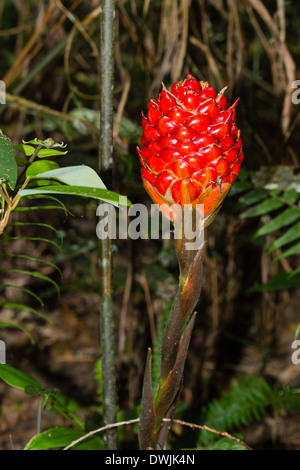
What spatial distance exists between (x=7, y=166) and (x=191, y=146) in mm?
302

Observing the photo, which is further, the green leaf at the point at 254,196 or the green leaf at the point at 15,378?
the green leaf at the point at 254,196

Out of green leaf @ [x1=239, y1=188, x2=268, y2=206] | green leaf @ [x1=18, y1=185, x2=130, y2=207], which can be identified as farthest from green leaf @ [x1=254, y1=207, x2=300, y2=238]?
green leaf @ [x1=18, y1=185, x2=130, y2=207]

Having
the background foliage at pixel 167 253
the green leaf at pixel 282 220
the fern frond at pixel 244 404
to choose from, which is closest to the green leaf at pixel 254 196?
the background foliage at pixel 167 253

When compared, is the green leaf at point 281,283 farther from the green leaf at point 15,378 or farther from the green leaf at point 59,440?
the green leaf at point 15,378

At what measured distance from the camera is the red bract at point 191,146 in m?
0.79

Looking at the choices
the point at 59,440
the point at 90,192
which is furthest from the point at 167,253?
the point at 90,192

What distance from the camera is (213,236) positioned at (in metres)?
2.19

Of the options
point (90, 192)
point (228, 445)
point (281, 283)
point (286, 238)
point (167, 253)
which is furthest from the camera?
point (167, 253)

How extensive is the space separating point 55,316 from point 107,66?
6.11 feet

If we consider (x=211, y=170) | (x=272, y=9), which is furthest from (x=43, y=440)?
(x=272, y=9)

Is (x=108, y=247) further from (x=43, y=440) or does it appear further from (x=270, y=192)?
(x=270, y=192)

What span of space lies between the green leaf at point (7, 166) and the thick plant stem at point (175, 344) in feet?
1.04

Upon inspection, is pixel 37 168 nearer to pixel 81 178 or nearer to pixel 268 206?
pixel 81 178

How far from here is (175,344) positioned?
3.03 feet
